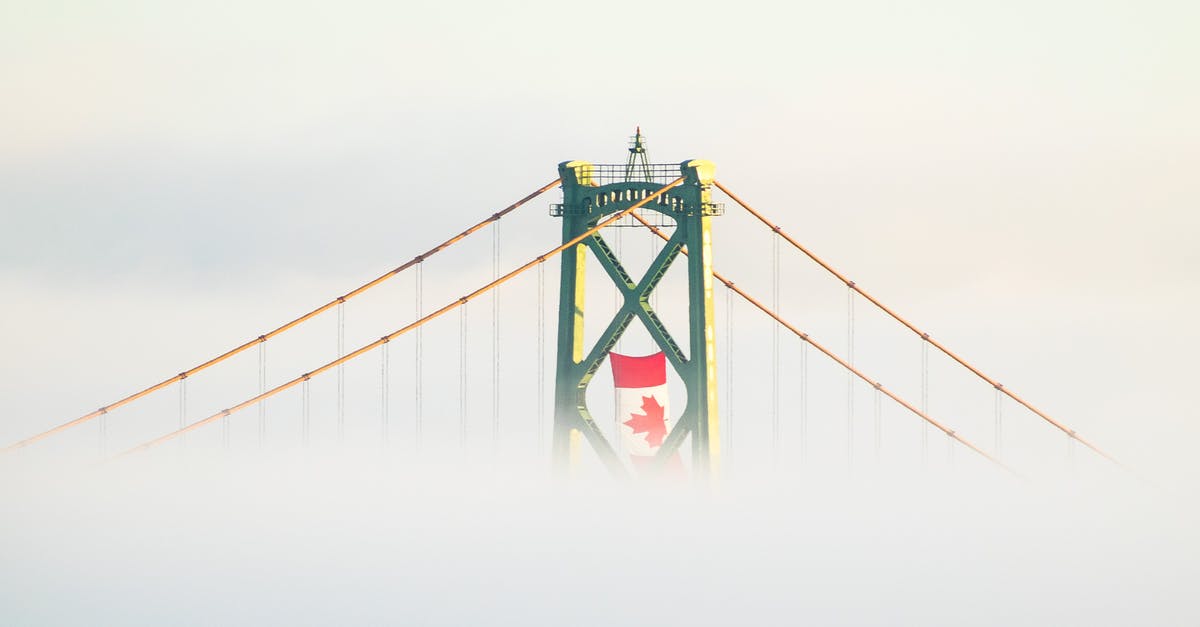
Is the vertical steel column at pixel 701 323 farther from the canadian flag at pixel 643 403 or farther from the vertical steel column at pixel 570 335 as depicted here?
the vertical steel column at pixel 570 335

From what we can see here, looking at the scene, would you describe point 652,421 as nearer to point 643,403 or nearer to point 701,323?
point 643,403

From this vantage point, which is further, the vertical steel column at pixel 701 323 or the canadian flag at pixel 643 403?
the canadian flag at pixel 643 403

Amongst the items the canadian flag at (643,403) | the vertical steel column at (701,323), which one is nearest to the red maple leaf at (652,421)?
the canadian flag at (643,403)

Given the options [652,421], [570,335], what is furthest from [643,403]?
[570,335]

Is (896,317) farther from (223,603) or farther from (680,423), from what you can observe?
(223,603)

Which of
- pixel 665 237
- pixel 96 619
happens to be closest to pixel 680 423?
pixel 665 237

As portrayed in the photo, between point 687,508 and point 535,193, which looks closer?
point 687,508
